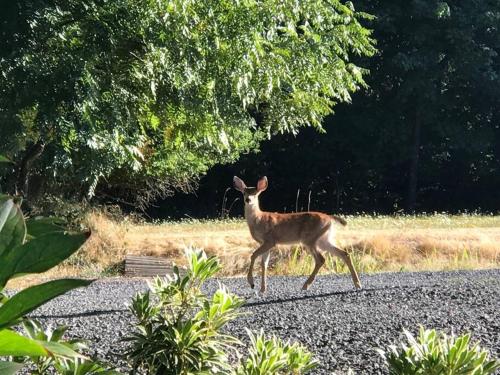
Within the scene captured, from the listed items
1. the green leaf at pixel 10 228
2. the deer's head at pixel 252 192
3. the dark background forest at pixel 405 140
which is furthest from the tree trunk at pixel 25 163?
the dark background forest at pixel 405 140

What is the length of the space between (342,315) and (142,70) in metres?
6.33

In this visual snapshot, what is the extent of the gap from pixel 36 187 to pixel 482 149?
18.6 m

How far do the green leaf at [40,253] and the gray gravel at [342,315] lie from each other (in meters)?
3.31

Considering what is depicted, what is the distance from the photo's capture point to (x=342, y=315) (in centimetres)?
753

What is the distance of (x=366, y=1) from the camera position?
3105 centimetres

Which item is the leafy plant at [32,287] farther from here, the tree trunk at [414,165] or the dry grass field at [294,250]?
the tree trunk at [414,165]

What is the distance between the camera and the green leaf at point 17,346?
1681mm

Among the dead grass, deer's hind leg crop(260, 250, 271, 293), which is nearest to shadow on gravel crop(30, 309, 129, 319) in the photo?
deer's hind leg crop(260, 250, 271, 293)

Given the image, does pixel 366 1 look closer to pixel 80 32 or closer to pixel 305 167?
pixel 305 167

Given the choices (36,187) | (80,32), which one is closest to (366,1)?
(36,187)

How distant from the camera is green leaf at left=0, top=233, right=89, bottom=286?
1752 mm

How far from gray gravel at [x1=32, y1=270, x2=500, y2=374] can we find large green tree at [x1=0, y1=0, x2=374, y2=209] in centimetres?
228

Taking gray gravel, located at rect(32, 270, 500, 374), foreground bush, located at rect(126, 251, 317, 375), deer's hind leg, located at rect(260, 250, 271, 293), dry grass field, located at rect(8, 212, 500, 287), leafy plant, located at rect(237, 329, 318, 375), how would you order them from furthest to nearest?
dry grass field, located at rect(8, 212, 500, 287) → deer's hind leg, located at rect(260, 250, 271, 293) → gray gravel, located at rect(32, 270, 500, 374) → foreground bush, located at rect(126, 251, 317, 375) → leafy plant, located at rect(237, 329, 318, 375)

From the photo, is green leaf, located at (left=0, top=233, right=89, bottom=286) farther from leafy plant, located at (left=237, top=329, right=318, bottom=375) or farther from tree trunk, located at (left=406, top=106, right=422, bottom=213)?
tree trunk, located at (left=406, top=106, right=422, bottom=213)
